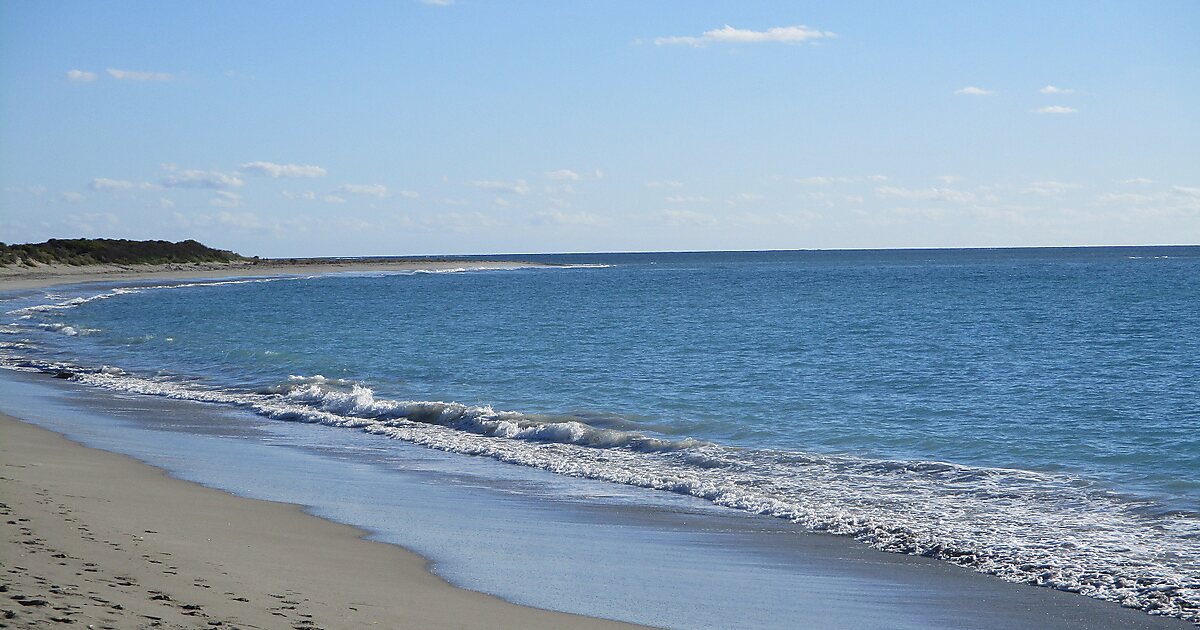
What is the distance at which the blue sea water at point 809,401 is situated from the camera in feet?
36.8

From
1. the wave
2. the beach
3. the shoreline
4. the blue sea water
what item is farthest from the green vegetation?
the beach

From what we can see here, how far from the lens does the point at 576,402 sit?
70.3 ft

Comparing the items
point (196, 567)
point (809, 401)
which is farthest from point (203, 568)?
point (809, 401)

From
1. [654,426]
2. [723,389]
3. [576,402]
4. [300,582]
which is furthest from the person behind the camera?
[723,389]

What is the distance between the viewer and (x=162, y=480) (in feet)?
41.4

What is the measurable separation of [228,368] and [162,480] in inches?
678

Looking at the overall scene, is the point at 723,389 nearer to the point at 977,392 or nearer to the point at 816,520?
the point at 977,392

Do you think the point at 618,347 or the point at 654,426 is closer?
the point at 654,426

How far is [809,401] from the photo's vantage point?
21094 mm

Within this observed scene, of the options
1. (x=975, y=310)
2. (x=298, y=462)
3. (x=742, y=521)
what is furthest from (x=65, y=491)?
(x=975, y=310)

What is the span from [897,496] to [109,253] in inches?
4881

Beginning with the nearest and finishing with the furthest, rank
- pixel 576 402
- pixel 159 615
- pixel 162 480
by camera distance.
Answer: pixel 159 615, pixel 162 480, pixel 576 402

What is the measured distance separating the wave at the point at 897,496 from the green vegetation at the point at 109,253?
90.2m

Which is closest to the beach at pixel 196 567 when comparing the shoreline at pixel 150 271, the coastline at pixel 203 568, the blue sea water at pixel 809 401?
the coastline at pixel 203 568
